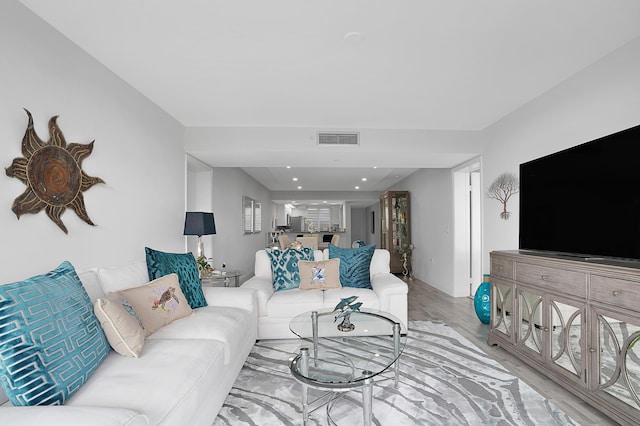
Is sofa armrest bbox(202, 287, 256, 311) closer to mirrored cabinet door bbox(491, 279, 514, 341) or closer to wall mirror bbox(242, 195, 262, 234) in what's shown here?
mirrored cabinet door bbox(491, 279, 514, 341)

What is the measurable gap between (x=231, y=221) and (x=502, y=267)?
455 centimetres

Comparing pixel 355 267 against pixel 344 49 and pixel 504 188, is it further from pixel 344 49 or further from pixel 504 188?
pixel 344 49

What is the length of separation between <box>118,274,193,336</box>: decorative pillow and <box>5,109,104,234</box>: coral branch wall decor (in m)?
0.67

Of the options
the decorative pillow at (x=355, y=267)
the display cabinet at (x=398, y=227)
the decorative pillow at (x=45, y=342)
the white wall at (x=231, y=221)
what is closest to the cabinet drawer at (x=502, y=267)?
the decorative pillow at (x=355, y=267)

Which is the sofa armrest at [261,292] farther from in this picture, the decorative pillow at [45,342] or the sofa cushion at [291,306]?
the decorative pillow at [45,342]

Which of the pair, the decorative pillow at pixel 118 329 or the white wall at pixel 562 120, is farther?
→ the white wall at pixel 562 120

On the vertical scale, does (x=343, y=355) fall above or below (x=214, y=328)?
below

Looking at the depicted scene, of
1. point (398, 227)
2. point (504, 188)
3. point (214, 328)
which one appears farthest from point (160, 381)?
point (398, 227)

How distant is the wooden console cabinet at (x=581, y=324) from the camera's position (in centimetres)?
181

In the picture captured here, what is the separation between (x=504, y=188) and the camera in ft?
12.1

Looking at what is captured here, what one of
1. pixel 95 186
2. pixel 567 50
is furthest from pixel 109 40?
pixel 567 50

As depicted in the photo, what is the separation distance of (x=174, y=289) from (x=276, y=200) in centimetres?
894

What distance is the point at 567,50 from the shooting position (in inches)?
94.3

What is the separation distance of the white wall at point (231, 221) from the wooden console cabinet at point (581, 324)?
4085mm
